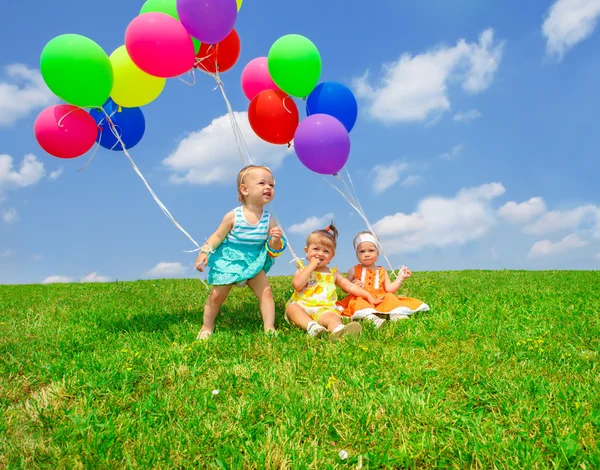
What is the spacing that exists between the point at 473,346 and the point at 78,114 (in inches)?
204

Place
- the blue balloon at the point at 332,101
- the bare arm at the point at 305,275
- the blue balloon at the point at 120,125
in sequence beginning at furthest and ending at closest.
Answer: the blue balloon at the point at 332,101 → the blue balloon at the point at 120,125 → the bare arm at the point at 305,275

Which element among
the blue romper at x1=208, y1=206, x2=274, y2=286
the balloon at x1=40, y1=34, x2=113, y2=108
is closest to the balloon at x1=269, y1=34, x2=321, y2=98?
the blue romper at x1=208, y1=206, x2=274, y2=286

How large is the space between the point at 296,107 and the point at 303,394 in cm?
412

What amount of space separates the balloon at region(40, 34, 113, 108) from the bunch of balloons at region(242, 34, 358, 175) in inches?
76.0

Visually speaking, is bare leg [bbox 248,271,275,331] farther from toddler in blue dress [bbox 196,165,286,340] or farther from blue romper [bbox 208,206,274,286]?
blue romper [bbox 208,206,274,286]

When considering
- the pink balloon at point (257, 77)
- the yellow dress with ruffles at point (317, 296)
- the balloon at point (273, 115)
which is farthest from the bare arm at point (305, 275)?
the pink balloon at point (257, 77)

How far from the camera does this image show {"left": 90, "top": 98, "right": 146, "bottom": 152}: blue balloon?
6359 millimetres

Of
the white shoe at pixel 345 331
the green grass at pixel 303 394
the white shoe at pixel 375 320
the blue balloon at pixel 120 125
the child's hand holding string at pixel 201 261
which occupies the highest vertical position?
the blue balloon at pixel 120 125

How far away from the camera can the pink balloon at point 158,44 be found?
550 cm

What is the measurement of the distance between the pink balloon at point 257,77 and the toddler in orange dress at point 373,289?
96.4 inches

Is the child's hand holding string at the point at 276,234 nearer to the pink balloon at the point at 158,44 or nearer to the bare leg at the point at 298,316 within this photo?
the bare leg at the point at 298,316

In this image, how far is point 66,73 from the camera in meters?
5.50

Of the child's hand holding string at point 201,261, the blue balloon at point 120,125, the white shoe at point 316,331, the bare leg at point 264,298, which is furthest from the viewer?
the blue balloon at point 120,125

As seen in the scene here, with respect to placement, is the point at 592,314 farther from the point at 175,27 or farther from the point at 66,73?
the point at 66,73
